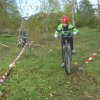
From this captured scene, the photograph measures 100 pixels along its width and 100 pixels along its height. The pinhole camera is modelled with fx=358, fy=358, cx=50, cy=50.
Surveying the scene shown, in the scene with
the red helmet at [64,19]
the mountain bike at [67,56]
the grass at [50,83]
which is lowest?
the grass at [50,83]

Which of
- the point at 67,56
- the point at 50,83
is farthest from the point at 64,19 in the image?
the point at 50,83

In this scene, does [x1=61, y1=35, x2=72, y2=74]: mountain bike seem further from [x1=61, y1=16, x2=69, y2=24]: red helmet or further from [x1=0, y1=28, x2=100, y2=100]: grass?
[x1=61, y1=16, x2=69, y2=24]: red helmet

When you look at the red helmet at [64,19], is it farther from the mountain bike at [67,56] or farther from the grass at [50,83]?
the grass at [50,83]

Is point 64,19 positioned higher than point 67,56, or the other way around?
point 64,19

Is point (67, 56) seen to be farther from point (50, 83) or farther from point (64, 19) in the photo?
point (50, 83)

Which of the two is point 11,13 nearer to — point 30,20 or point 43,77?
point 30,20

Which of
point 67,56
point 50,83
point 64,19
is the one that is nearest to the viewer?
point 50,83

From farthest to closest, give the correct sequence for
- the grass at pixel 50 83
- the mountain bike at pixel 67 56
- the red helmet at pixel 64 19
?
the red helmet at pixel 64 19, the mountain bike at pixel 67 56, the grass at pixel 50 83

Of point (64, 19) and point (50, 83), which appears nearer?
point (50, 83)

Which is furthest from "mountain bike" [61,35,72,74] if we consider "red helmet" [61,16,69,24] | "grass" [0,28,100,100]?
"red helmet" [61,16,69,24]

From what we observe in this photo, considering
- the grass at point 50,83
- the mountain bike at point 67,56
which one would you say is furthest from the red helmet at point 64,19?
the grass at point 50,83

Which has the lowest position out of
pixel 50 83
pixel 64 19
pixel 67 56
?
pixel 50 83

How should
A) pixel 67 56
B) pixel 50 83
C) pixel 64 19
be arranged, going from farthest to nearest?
pixel 64 19, pixel 67 56, pixel 50 83

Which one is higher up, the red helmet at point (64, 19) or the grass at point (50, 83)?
the red helmet at point (64, 19)
